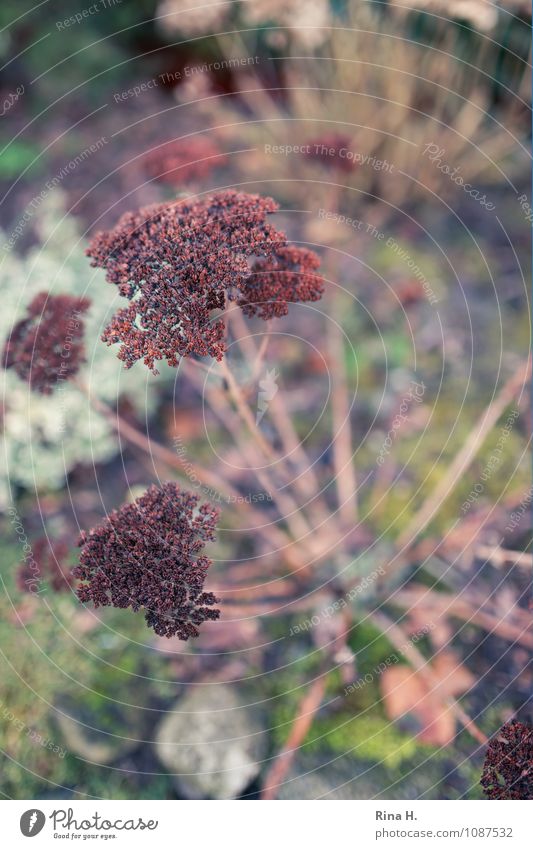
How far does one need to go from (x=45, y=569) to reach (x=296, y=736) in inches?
68.2

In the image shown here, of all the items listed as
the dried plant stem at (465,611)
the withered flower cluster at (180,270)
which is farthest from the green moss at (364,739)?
the withered flower cluster at (180,270)

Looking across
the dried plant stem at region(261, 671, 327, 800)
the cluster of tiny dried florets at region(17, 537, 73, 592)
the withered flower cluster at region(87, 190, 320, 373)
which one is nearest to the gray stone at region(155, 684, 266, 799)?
the dried plant stem at region(261, 671, 327, 800)

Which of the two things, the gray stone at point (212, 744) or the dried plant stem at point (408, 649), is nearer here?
the gray stone at point (212, 744)

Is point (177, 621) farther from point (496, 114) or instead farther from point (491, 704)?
point (496, 114)

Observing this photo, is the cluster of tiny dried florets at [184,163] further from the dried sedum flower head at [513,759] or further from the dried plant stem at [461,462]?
the dried sedum flower head at [513,759]

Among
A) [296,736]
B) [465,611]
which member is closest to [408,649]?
[465,611]

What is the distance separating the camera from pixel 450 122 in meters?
5.79

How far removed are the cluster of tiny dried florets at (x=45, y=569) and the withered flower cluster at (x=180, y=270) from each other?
1.34 metres

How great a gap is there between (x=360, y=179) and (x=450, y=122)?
1.01 m

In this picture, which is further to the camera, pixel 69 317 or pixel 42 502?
pixel 42 502

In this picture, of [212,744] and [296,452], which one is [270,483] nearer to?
[296,452]

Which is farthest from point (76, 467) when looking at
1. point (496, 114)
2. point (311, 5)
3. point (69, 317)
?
point (496, 114)

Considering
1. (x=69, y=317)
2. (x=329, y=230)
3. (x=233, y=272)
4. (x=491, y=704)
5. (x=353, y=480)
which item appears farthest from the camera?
(x=329, y=230)

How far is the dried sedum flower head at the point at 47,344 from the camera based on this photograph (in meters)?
3.10
